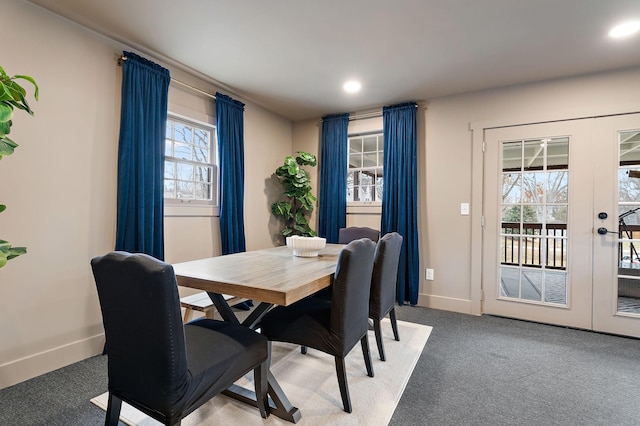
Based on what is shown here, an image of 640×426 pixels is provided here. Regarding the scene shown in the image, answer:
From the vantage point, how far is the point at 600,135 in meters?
2.92

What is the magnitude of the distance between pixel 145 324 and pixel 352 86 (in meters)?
3.04

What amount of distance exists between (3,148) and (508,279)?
4101 mm

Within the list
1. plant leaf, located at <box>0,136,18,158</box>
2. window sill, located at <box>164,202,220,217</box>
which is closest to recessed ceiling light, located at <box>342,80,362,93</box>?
window sill, located at <box>164,202,220,217</box>

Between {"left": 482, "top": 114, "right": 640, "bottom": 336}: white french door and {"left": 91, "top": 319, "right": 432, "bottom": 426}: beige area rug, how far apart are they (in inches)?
60.0

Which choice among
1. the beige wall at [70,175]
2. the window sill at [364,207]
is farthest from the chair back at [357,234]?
the beige wall at [70,175]

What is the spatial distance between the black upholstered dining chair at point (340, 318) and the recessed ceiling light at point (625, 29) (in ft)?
8.06

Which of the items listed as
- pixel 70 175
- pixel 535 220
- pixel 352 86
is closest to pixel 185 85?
pixel 70 175

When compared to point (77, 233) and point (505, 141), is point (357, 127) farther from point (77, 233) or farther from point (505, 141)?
point (77, 233)

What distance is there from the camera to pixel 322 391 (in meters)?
1.88

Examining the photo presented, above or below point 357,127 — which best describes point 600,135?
below

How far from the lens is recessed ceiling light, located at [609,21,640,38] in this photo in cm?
219

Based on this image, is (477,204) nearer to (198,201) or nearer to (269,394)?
(269,394)

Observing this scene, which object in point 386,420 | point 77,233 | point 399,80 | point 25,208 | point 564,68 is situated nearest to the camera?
point 386,420

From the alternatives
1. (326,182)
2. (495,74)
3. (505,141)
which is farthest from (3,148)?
(505,141)
